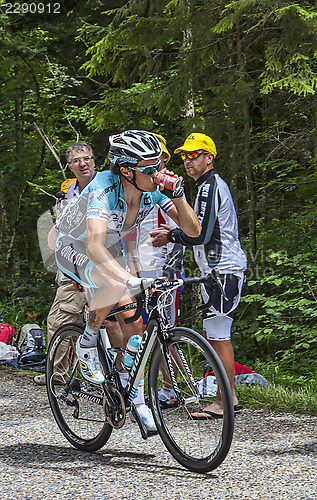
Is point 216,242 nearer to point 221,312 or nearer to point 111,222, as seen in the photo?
point 221,312

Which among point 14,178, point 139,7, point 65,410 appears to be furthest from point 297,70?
point 14,178

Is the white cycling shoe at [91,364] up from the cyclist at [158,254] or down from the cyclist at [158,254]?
down

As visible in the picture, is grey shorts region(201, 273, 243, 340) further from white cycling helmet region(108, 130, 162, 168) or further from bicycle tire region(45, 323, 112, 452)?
white cycling helmet region(108, 130, 162, 168)

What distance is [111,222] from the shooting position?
3.99 meters

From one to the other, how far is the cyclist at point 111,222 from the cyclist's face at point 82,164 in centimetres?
175

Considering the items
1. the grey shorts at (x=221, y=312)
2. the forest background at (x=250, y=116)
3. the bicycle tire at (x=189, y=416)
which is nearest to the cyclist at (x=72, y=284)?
the grey shorts at (x=221, y=312)

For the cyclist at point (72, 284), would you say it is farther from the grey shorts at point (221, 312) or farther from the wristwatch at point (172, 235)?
the grey shorts at point (221, 312)

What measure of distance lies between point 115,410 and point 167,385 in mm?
396

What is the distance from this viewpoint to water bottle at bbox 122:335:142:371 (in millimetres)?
3941

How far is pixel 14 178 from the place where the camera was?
13836 millimetres

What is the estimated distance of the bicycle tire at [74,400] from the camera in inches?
164

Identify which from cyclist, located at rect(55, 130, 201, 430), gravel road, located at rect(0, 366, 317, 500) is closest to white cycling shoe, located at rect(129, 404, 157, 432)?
cyclist, located at rect(55, 130, 201, 430)

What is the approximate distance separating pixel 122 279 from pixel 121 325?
0.68 m

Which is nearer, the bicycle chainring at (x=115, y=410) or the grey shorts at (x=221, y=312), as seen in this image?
the bicycle chainring at (x=115, y=410)
